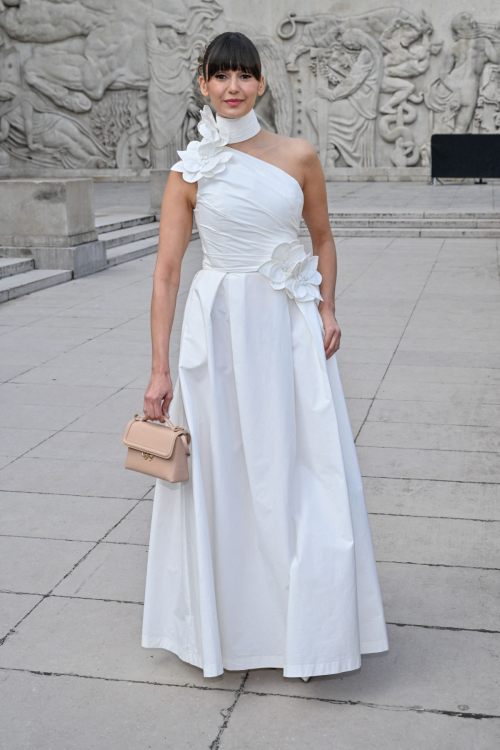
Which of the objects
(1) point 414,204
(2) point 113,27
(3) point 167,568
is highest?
(2) point 113,27

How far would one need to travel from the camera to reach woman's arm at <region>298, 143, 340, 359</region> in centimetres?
254

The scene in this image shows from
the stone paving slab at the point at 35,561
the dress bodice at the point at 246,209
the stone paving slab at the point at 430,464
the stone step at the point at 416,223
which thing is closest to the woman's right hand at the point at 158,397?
the dress bodice at the point at 246,209

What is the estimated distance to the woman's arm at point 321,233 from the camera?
2.54m

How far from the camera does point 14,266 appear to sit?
32.0 ft

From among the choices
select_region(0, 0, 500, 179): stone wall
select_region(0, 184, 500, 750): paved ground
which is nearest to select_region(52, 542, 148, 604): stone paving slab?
select_region(0, 184, 500, 750): paved ground

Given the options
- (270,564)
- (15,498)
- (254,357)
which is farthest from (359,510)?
(15,498)

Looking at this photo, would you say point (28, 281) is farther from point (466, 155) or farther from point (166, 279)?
point (466, 155)

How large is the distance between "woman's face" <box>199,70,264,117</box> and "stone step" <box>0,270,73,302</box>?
6.63 meters

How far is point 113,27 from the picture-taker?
2184 cm

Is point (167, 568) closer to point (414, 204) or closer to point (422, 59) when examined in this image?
point (414, 204)

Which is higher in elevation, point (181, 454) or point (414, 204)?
point (181, 454)

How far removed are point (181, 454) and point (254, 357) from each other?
0.32 m

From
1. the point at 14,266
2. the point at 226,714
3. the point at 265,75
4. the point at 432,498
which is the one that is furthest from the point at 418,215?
the point at 226,714

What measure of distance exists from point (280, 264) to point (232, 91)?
0.45 m
